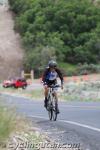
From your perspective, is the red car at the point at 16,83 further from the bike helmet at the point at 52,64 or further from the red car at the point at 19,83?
the bike helmet at the point at 52,64

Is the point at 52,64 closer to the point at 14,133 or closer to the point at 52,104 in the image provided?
the point at 52,104

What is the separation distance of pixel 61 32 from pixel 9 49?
28.1 feet

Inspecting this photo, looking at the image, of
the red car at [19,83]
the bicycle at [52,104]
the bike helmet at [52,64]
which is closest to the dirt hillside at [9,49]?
the red car at [19,83]

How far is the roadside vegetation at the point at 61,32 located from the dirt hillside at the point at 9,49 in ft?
5.01

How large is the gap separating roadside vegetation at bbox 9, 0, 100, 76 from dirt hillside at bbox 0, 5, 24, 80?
1526 millimetres

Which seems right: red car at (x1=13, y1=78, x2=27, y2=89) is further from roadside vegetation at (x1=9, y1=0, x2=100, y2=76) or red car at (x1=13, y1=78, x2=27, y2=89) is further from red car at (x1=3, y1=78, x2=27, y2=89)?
roadside vegetation at (x1=9, y1=0, x2=100, y2=76)

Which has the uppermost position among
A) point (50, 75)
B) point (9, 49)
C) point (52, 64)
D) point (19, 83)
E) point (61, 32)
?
point (52, 64)

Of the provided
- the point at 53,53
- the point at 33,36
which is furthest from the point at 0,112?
the point at 33,36

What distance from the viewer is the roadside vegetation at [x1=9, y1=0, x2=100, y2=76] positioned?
8434cm

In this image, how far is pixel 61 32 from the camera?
89188 mm

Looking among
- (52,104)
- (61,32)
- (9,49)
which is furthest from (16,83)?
(52,104)

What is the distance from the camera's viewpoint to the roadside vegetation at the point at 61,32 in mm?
84344

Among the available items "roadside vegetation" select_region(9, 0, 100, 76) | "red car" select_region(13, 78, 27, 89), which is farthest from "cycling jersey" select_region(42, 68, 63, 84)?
"roadside vegetation" select_region(9, 0, 100, 76)

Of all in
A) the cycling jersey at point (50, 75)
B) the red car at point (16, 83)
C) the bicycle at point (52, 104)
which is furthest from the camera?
the red car at point (16, 83)
